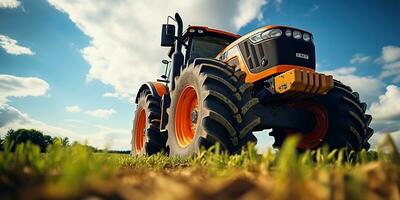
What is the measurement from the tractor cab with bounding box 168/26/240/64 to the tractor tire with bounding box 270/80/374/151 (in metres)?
2.13

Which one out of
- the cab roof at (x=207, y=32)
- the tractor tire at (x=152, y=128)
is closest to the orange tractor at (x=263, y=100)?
the cab roof at (x=207, y=32)

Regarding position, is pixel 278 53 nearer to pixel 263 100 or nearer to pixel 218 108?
pixel 263 100

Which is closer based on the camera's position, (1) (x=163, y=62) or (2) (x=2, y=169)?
(2) (x=2, y=169)

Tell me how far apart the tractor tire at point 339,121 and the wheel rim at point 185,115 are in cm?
185

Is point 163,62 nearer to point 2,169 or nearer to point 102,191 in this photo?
→ point 2,169

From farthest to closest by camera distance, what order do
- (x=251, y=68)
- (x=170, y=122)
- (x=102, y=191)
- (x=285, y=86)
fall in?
(x=170, y=122) → (x=251, y=68) → (x=285, y=86) → (x=102, y=191)

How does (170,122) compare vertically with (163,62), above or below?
below

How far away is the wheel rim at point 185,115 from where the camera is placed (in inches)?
197

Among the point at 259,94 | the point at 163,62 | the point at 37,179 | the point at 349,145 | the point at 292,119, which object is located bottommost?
the point at 37,179

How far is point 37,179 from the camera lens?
1.03 metres

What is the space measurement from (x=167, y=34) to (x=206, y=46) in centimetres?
85

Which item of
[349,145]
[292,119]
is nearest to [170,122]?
[292,119]

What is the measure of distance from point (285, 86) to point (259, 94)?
55 cm

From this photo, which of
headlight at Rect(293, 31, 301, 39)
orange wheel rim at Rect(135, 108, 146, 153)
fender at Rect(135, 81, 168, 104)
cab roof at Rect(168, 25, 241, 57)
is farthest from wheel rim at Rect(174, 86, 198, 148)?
orange wheel rim at Rect(135, 108, 146, 153)
